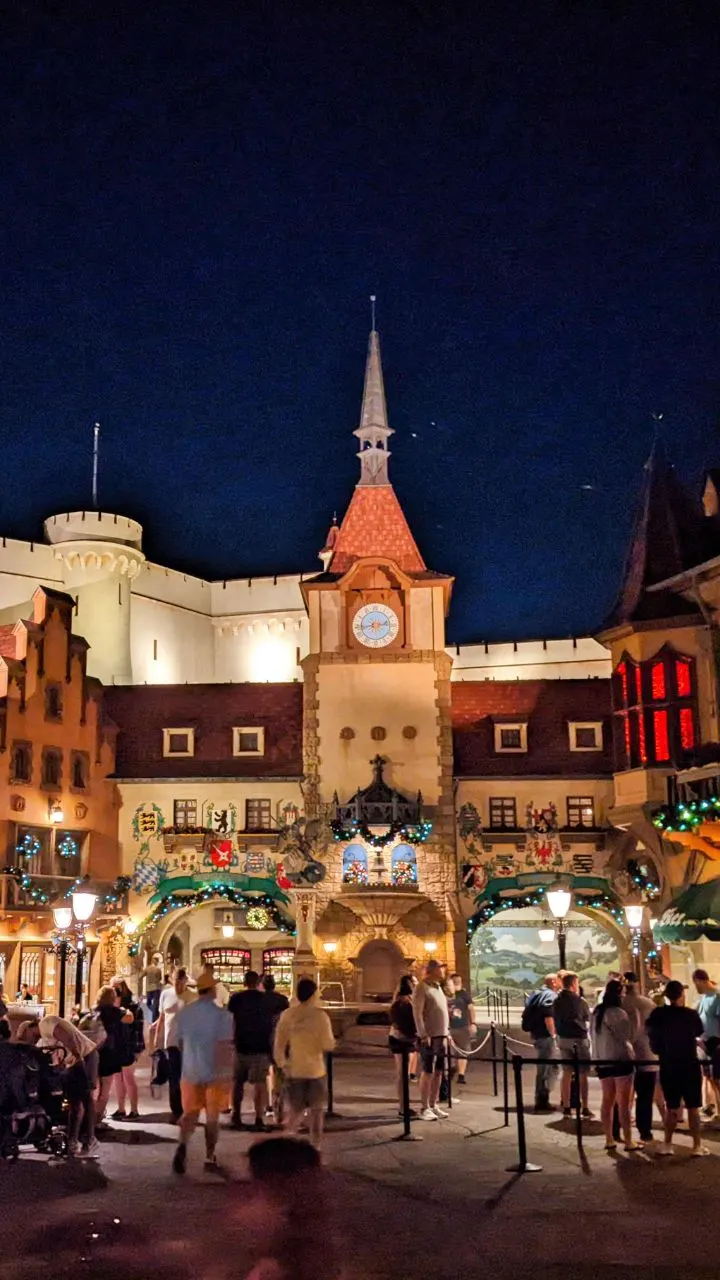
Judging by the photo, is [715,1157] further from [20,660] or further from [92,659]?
[92,659]

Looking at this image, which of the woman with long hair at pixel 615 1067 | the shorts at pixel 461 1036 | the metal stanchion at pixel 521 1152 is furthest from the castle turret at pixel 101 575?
the metal stanchion at pixel 521 1152

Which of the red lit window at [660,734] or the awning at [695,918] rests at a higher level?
the red lit window at [660,734]

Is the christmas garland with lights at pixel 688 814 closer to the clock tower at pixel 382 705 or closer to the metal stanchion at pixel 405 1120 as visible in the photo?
the metal stanchion at pixel 405 1120

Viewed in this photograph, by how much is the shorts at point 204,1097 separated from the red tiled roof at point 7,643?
24.9 meters

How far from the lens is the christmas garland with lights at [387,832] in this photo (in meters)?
36.1

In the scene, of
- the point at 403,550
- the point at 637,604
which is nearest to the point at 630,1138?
the point at 637,604

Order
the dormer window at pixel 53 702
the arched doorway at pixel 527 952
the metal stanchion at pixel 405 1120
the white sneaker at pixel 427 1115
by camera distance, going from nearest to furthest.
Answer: the metal stanchion at pixel 405 1120 → the white sneaker at pixel 427 1115 → the dormer window at pixel 53 702 → the arched doorway at pixel 527 952

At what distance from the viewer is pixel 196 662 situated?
6231 cm

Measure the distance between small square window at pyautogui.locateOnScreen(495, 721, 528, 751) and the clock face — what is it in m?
4.48

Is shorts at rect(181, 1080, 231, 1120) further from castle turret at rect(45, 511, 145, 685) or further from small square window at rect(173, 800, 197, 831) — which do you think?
castle turret at rect(45, 511, 145, 685)

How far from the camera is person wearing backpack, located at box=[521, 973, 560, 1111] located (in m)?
17.1

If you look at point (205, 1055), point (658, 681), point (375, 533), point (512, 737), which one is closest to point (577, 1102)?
point (205, 1055)

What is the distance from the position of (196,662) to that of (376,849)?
27.5 metres

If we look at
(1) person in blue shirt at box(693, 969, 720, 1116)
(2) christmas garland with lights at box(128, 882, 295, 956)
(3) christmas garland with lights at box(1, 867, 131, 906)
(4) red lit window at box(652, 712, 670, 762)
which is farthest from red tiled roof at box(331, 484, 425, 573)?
(1) person in blue shirt at box(693, 969, 720, 1116)
